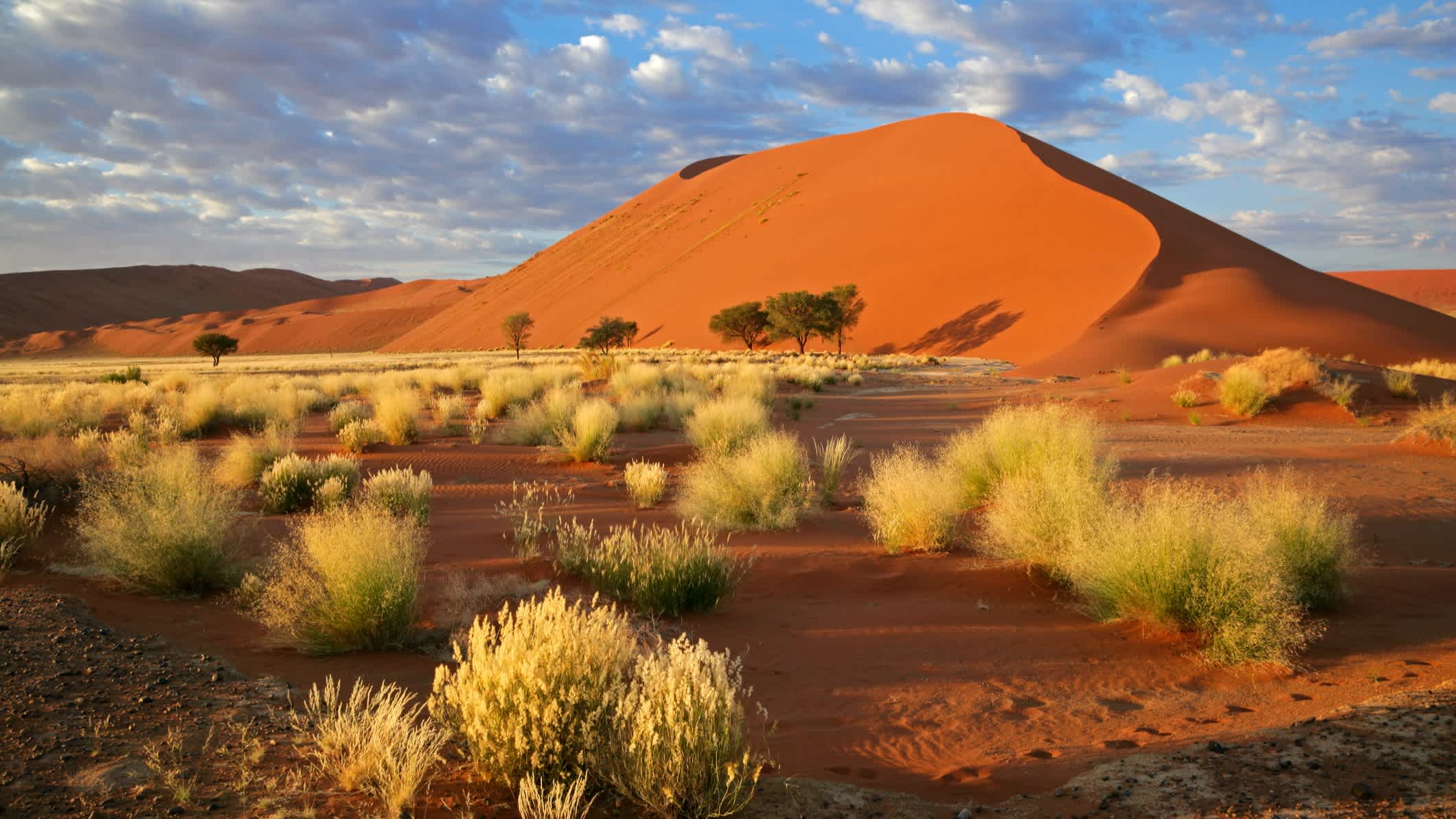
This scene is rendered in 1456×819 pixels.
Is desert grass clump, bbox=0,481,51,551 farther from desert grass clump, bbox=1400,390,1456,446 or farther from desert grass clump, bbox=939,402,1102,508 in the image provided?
desert grass clump, bbox=1400,390,1456,446

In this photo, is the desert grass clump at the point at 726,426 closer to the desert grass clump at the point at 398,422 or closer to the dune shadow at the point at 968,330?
the desert grass clump at the point at 398,422

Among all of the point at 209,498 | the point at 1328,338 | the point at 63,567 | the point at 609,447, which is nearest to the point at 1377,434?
the point at 609,447

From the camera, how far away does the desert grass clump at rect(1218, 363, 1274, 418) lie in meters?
18.0

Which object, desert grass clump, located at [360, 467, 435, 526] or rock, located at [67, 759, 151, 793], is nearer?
rock, located at [67, 759, 151, 793]

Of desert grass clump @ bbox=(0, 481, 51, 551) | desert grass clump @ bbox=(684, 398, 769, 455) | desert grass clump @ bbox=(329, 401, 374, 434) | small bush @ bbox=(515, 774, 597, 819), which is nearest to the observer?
small bush @ bbox=(515, 774, 597, 819)

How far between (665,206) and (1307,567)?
3547 inches

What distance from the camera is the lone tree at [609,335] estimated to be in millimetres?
60469

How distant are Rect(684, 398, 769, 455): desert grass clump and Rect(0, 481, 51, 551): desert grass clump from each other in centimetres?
741

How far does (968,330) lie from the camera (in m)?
48.3

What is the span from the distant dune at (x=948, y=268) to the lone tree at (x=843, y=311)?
119 centimetres

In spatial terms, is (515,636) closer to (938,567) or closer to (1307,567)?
(938,567)

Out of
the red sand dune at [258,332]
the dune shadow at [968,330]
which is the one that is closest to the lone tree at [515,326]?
the dune shadow at [968,330]

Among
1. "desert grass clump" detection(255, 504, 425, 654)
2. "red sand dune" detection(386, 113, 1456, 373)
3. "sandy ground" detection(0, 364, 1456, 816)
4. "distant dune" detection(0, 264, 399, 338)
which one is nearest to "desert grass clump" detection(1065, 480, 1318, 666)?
"sandy ground" detection(0, 364, 1456, 816)

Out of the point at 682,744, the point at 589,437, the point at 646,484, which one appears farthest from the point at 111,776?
the point at 589,437
